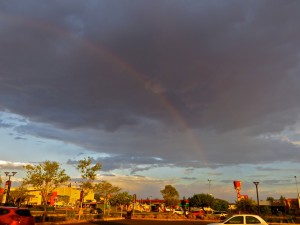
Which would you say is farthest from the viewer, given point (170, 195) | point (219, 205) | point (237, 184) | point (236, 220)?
point (219, 205)

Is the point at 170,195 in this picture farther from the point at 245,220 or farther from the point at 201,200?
the point at 245,220

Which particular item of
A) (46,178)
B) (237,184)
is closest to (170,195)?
(237,184)

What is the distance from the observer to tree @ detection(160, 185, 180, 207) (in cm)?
9906

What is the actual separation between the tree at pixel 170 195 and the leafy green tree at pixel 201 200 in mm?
12972

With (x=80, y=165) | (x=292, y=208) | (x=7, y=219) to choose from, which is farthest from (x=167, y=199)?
(x=7, y=219)

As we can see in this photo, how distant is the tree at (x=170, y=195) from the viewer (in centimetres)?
9906

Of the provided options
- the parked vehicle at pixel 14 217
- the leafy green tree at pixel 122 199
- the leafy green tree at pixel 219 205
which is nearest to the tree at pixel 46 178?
the parked vehicle at pixel 14 217

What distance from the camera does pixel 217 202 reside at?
11325 cm

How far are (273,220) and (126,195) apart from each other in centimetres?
6559

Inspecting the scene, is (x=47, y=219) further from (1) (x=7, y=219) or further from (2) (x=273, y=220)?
(2) (x=273, y=220)

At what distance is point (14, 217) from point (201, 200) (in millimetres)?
99546

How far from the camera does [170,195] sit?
100000mm

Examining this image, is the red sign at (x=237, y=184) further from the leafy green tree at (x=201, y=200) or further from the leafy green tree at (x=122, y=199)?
the leafy green tree at (x=122, y=199)

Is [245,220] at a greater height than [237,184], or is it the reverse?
[237,184]
